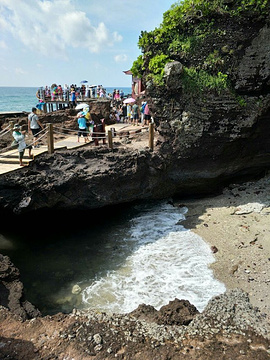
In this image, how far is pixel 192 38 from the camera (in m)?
13.3

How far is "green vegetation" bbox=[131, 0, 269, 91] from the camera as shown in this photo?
12.8m

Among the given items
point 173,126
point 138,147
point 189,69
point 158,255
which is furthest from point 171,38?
point 158,255

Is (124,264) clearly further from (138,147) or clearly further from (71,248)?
(138,147)

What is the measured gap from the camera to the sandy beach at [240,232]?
952cm

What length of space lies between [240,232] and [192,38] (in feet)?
28.8

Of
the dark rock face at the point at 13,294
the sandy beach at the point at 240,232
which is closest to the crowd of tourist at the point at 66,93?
the sandy beach at the point at 240,232

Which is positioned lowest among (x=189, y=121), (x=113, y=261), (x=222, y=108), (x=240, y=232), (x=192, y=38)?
(x=113, y=261)

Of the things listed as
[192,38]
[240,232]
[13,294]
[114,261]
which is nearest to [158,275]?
[114,261]

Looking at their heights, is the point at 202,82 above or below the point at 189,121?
above

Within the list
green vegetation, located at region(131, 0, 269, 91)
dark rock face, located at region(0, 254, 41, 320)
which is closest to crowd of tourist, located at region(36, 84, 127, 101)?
green vegetation, located at region(131, 0, 269, 91)

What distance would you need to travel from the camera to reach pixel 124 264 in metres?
10.9

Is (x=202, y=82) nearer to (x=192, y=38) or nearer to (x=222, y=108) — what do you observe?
(x=222, y=108)

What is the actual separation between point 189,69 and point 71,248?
9.31 metres

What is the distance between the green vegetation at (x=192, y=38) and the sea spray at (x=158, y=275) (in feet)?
21.8
